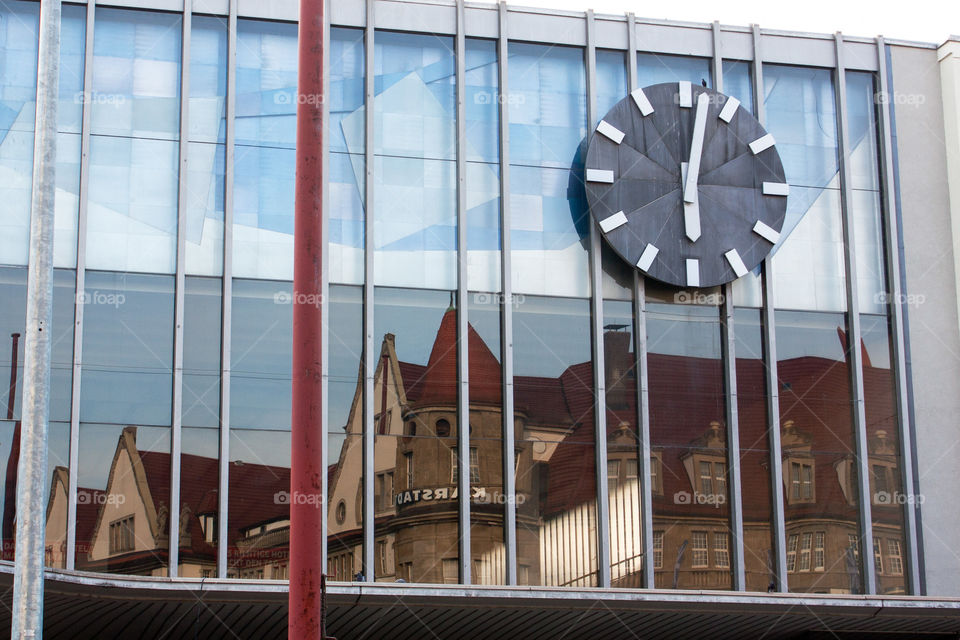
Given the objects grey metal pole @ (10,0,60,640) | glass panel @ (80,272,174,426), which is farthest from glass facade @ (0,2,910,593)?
grey metal pole @ (10,0,60,640)

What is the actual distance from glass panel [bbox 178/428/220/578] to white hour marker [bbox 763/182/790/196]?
10129 millimetres

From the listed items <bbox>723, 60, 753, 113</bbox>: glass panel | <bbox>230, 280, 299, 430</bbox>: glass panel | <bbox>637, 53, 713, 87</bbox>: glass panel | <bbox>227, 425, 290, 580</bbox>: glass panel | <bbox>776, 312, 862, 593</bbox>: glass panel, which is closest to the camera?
<bbox>227, 425, 290, 580</bbox>: glass panel

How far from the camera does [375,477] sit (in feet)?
67.3

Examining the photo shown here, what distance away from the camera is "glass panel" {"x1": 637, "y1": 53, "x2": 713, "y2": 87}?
909 inches

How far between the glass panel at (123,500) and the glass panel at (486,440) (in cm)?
474

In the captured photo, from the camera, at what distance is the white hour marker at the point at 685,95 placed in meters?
22.8

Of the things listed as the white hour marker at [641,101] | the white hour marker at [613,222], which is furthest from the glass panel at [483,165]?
the white hour marker at [641,101]

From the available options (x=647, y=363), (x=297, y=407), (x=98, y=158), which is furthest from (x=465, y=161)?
(x=297, y=407)

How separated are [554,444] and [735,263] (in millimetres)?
4410

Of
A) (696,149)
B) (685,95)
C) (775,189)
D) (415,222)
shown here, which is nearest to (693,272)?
(696,149)

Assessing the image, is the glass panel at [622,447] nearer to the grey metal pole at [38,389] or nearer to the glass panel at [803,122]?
the glass panel at [803,122]

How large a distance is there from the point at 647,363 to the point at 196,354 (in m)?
7.30

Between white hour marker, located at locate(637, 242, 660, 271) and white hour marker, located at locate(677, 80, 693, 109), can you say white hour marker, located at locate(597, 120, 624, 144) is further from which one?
white hour marker, located at locate(637, 242, 660, 271)

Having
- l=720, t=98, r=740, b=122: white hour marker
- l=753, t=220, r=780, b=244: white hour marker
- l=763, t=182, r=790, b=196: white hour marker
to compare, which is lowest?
l=753, t=220, r=780, b=244: white hour marker
